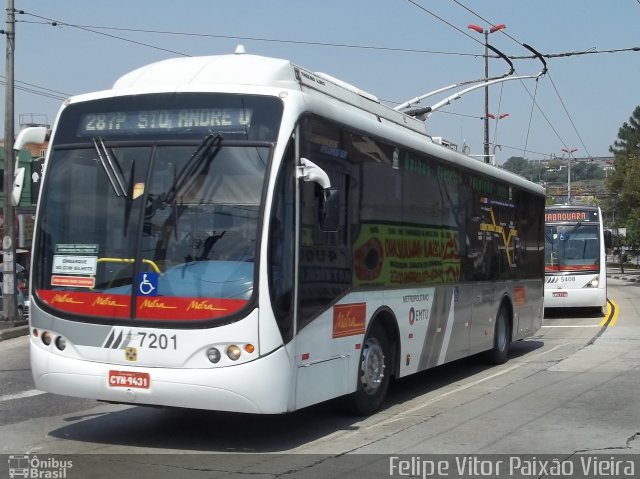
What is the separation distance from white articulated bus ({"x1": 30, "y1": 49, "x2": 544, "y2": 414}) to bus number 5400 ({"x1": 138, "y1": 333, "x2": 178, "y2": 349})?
0.02 m

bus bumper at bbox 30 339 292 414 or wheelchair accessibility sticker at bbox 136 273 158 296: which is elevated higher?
wheelchair accessibility sticker at bbox 136 273 158 296

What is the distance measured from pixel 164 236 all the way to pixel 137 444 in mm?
1995

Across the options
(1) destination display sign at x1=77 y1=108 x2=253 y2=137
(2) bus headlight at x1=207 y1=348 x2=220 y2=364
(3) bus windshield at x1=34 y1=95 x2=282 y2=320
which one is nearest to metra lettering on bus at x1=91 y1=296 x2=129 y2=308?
(3) bus windshield at x1=34 y1=95 x2=282 y2=320

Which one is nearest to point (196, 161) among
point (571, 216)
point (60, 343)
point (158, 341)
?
point (158, 341)

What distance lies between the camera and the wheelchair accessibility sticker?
7.35m

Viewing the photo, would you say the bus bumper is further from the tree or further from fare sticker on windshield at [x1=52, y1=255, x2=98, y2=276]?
the tree

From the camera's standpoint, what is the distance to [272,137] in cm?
743

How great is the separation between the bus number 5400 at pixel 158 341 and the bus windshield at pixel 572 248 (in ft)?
64.2

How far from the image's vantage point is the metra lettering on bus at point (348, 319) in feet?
27.3

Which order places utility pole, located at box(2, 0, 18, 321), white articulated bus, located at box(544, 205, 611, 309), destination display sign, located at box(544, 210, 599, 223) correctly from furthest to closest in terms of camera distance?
destination display sign, located at box(544, 210, 599, 223)
white articulated bus, located at box(544, 205, 611, 309)
utility pole, located at box(2, 0, 18, 321)

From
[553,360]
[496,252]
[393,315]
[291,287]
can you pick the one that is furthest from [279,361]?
[553,360]

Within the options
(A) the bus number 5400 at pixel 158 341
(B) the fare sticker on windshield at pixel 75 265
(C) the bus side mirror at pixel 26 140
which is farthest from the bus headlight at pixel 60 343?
(C) the bus side mirror at pixel 26 140

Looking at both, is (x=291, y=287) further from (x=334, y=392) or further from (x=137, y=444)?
(x=137, y=444)

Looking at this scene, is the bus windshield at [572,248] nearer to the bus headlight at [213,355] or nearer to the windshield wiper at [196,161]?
the windshield wiper at [196,161]
